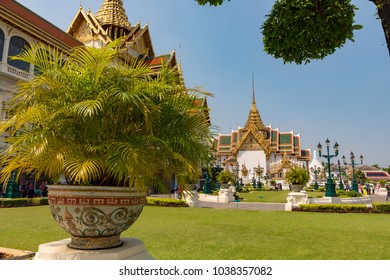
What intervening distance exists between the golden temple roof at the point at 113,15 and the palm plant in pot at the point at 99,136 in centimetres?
3853

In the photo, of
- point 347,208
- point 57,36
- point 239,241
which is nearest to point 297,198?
point 347,208

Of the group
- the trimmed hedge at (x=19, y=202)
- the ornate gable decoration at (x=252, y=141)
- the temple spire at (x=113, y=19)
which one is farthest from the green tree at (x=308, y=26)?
the ornate gable decoration at (x=252, y=141)

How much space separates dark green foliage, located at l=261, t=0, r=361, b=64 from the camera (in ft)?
18.0

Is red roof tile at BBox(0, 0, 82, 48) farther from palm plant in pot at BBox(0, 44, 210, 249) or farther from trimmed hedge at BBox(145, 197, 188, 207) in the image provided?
palm plant in pot at BBox(0, 44, 210, 249)

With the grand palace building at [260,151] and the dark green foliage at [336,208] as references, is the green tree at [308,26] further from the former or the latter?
the grand palace building at [260,151]

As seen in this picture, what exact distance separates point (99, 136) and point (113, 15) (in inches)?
1577

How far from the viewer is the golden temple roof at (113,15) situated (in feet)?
125

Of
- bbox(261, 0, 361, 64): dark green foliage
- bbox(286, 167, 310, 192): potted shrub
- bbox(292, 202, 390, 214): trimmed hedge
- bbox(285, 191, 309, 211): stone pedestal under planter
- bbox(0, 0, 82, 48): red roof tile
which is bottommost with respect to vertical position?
bbox(292, 202, 390, 214): trimmed hedge

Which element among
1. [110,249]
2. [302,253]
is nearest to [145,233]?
[302,253]

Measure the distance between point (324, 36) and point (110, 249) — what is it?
533cm

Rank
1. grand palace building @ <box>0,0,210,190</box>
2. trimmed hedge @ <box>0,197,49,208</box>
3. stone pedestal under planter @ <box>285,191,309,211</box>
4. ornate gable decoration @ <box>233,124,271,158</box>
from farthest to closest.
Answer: ornate gable decoration @ <box>233,124,271,158</box>
grand palace building @ <box>0,0,210,190</box>
stone pedestal under planter @ <box>285,191,309,211</box>
trimmed hedge @ <box>0,197,49,208</box>

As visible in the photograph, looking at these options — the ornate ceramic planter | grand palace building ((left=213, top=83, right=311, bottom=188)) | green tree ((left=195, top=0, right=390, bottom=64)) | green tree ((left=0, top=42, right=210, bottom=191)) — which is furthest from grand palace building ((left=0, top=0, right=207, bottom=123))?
grand palace building ((left=213, top=83, right=311, bottom=188))

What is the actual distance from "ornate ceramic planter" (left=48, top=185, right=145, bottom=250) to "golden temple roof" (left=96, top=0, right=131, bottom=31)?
39.3 metres

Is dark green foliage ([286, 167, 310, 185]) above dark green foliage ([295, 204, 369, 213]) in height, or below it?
above
